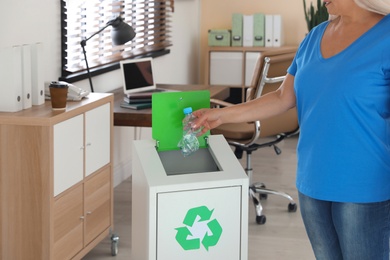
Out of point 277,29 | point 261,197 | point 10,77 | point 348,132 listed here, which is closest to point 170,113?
point 348,132

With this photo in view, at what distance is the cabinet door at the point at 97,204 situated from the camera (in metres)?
3.63

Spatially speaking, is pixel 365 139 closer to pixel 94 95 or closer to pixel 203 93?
pixel 203 93

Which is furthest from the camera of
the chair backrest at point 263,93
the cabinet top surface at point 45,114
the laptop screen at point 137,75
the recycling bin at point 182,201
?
the laptop screen at point 137,75

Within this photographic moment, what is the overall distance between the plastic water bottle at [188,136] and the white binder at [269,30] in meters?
4.79

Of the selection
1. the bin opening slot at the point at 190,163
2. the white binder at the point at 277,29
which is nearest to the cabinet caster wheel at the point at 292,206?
the bin opening slot at the point at 190,163

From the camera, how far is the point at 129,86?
15.4 ft

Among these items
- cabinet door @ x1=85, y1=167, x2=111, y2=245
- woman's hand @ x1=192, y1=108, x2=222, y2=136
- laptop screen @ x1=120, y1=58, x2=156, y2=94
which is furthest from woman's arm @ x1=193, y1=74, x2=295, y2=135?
laptop screen @ x1=120, y1=58, x2=156, y2=94

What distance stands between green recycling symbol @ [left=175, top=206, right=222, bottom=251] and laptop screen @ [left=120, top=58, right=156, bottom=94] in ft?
7.97

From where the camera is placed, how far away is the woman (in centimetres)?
208

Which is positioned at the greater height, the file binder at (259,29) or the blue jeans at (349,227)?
the file binder at (259,29)

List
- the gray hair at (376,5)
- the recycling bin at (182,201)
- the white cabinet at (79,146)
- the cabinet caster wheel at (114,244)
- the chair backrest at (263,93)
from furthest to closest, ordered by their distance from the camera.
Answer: the chair backrest at (263,93), the cabinet caster wheel at (114,244), the white cabinet at (79,146), the recycling bin at (182,201), the gray hair at (376,5)

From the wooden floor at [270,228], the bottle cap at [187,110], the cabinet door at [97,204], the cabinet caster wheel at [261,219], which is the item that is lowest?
the wooden floor at [270,228]

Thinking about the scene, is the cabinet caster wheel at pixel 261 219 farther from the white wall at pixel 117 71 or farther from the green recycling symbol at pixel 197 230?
the green recycling symbol at pixel 197 230

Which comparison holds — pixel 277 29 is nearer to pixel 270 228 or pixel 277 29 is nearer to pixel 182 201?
pixel 270 228
